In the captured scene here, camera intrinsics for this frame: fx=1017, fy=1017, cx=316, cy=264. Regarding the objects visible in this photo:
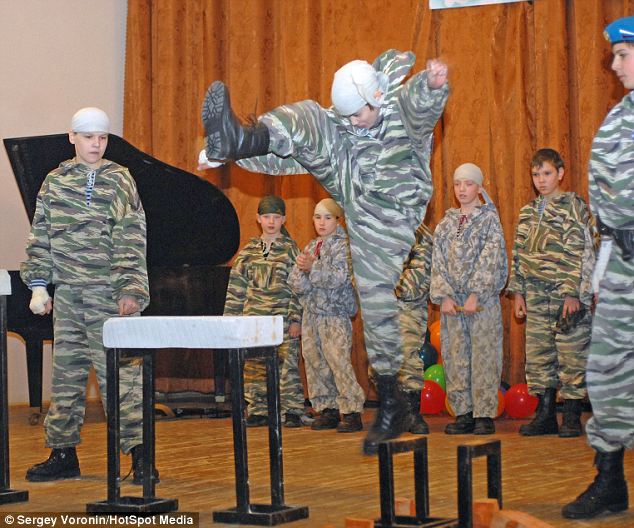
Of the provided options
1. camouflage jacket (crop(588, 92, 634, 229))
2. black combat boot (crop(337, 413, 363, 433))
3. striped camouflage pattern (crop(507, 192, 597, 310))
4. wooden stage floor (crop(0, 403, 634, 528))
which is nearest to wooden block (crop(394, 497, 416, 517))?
wooden stage floor (crop(0, 403, 634, 528))

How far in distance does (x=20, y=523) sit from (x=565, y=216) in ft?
13.3

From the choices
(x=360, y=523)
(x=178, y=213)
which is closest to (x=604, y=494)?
(x=360, y=523)

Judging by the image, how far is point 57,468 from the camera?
504 cm

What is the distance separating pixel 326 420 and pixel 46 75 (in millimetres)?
4512

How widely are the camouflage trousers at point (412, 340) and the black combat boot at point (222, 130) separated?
3.33 m

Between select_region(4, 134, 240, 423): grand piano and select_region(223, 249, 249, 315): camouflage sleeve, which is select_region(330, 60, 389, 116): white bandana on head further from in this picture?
select_region(223, 249, 249, 315): camouflage sleeve

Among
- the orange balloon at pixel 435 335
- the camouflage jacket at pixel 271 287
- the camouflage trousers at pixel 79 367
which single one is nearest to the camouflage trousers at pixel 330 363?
the camouflage jacket at pixel 271 287

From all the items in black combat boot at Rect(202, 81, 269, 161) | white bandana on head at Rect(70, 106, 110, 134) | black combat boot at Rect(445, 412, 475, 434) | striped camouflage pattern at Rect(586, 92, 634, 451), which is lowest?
black combat boot at Rect(445, 412, 475, 434)

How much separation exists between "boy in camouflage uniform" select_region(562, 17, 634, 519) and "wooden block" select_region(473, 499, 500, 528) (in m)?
0.42

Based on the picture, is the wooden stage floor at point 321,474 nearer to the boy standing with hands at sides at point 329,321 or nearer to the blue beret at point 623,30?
the boy standing with hands at sides at point 329,321

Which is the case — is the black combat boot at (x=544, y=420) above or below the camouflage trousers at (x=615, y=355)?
below

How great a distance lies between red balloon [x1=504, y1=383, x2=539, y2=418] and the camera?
7383 millimetres

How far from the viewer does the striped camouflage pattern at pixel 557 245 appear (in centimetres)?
642

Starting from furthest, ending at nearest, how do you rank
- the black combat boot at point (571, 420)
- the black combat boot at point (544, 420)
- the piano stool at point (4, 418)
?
the black combat boot at point (544, 420), the black combat boot at point (571, 420), the piano stool at point (4, 418)
